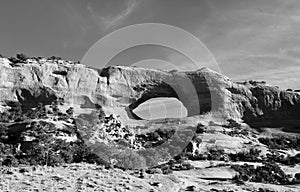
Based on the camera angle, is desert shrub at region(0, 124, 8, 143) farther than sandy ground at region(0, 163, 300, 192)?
Yes

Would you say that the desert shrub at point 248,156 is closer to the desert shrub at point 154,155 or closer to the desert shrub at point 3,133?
the desert shrub at point 154,155

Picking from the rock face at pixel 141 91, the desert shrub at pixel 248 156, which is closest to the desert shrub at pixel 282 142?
the rock face at pixel 141 91

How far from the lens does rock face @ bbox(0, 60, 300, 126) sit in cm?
6475

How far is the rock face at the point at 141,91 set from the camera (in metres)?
64.8

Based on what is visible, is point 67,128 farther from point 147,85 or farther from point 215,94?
point 215,94

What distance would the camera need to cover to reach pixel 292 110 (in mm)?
76688

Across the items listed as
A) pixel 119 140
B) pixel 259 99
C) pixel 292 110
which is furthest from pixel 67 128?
pixel 292 110

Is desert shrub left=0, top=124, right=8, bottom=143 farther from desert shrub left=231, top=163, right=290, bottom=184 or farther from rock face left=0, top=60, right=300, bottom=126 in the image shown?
desert shrub left=231, top=163, right=290, bottom=184

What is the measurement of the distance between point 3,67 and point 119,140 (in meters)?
27.9

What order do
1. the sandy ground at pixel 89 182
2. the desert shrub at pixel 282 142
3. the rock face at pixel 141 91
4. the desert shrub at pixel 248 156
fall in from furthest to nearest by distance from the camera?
the rock face at pixel 141 91 < the desert shrub at pixel 282 142 < the desert shrub at pixel 248 156 < the sandy ground at pixel 89 182

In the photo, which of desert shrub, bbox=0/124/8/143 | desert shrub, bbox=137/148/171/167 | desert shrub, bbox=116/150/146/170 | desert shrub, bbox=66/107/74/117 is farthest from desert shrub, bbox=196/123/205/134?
desert shrub, bbox=0/124/8/143

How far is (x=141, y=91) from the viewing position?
74000 mm

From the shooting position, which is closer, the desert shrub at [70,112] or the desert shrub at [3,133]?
the desert shrub at [3,133]

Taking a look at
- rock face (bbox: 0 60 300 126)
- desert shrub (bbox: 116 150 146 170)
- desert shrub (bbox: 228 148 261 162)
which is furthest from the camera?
rock face (bbox: 0 60 300 126)
